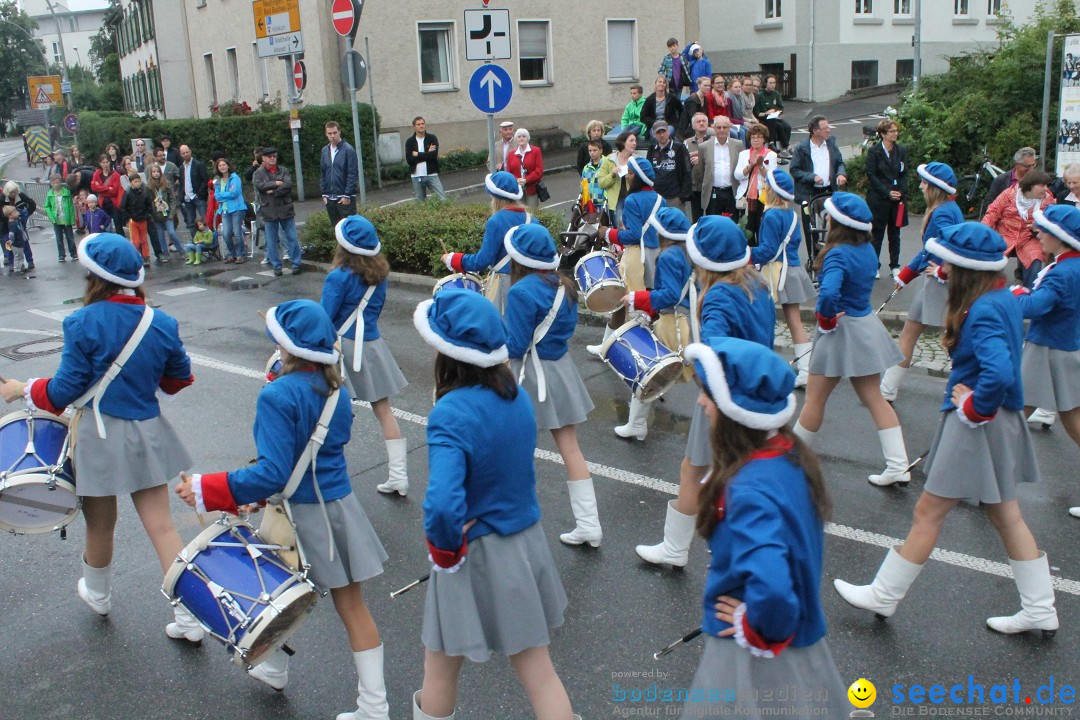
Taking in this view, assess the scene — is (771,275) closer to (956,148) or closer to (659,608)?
(659,608)

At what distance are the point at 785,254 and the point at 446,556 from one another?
19.5ft

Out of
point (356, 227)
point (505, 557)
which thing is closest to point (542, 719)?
point (505, 557)

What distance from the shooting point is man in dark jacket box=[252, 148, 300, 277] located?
48.7ft

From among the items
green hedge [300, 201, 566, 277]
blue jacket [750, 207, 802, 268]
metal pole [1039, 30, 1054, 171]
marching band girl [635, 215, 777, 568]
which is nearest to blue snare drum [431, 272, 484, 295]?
blue jacket [750, 207, 802, 268]

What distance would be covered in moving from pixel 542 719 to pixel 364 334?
355cm

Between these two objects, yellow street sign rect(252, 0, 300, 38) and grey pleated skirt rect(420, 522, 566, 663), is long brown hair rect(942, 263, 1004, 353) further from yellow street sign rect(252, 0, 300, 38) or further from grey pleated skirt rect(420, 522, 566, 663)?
yellow street sign rect(252, 0, 300, 38)

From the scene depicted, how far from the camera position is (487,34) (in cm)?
1112

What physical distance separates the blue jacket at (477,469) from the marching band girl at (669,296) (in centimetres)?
297

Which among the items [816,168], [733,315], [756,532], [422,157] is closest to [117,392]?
[733,315]

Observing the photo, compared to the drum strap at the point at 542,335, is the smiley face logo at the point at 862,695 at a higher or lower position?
lower

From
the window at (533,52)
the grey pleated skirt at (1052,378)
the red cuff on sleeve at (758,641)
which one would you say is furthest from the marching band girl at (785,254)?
the window at (533,52)

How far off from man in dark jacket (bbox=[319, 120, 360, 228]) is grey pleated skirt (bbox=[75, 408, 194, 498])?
1053cm

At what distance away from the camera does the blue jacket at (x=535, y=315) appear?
5.54 meters

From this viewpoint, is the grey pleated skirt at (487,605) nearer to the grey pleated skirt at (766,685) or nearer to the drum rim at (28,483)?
the grey pleated skirt at (766,685)
